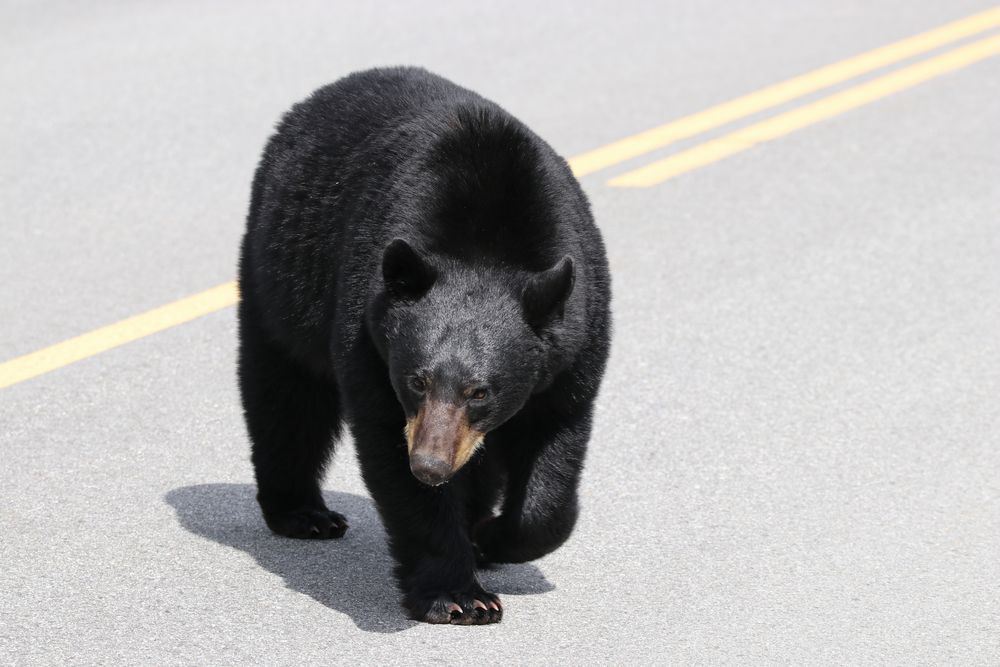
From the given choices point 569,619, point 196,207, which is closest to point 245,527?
point 569,619

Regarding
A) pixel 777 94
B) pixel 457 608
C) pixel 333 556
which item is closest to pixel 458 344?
pixel 457 608

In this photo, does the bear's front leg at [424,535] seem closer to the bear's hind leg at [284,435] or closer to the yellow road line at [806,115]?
the bear's hind leg at [284,435]

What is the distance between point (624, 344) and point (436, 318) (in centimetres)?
274

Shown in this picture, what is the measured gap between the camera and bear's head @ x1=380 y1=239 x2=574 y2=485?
167 inches

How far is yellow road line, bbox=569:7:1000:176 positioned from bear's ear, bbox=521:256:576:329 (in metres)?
4.62

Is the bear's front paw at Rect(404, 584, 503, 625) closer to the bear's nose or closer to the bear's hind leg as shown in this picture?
the bear's nose

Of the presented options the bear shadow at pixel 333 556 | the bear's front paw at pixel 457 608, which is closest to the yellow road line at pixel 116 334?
the bear shadow at pixel 333 556

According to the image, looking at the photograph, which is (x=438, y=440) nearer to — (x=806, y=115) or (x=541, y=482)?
(x=541, y=482)

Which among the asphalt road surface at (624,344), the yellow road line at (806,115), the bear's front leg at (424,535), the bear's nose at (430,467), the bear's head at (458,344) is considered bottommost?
the yellow road line at (806,115)

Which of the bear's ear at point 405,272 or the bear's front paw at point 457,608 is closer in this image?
the bear's ear at point 405,272

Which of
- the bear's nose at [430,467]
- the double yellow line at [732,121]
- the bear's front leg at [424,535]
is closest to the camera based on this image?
the bear's nose at [430,467]

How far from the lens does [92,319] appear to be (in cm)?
711

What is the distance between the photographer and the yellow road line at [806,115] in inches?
356

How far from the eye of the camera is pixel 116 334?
22.9 ft
